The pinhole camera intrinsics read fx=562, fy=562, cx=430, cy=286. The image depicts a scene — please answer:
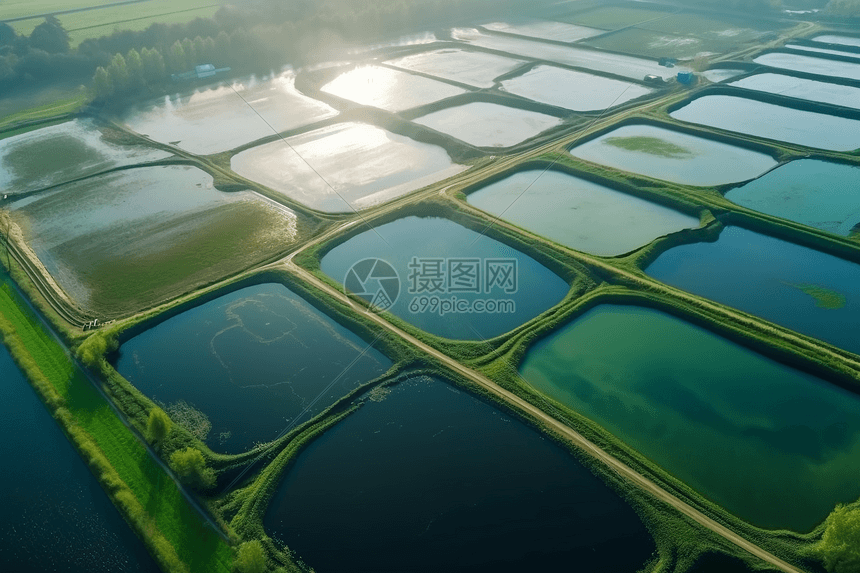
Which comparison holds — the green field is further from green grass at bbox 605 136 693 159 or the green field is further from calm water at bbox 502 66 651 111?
green grass at bbox 605 136 693 159

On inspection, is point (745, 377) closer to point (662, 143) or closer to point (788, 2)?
point (662, 143)

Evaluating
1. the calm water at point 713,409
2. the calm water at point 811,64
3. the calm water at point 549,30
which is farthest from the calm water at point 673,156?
the calm water at point 549,30

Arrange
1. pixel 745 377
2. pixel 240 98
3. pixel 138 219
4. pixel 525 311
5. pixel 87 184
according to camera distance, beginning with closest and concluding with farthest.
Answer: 1. pixel 745 377
2. pixel 525 311
3. pixel 138 219
4. pixel 87 184
5. pixel 240 98

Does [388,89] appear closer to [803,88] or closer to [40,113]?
[40,113]

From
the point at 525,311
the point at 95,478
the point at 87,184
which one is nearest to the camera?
the point at 95,478

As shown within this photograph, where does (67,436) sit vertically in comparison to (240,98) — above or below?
below

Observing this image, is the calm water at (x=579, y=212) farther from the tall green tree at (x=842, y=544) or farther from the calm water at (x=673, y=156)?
the tall green tree at (x=842, y=544)

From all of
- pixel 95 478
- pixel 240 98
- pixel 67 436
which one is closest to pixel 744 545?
pixel 95 478
